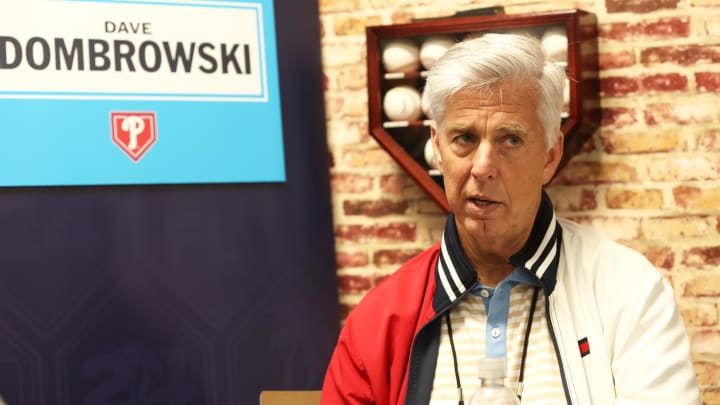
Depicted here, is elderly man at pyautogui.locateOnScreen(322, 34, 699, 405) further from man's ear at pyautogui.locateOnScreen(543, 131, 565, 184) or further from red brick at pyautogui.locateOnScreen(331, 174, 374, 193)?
red brick at pyautogui.locateOnScreen(331, 174, 374, 193)

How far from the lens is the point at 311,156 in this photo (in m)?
2.85

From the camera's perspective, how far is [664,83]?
2.70 meters

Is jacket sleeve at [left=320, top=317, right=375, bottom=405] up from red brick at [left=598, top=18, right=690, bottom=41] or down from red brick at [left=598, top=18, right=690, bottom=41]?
down

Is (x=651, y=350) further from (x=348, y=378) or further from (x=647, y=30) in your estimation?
(x=647, y=30)

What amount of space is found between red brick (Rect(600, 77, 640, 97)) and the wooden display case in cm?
5

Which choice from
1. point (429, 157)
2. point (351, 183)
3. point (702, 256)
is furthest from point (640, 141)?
point (351, 183)

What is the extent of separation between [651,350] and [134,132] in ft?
5.03

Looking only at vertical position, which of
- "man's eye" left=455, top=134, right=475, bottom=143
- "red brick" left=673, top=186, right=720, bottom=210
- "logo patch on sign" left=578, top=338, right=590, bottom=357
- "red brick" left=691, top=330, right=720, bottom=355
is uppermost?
"man's eye" left=455, top=134, right=475, bottom=143

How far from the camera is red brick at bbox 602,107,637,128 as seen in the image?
8.95 ft

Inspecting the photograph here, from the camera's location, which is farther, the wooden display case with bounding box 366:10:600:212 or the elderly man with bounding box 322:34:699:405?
the wooden display case with bounding box 366:10:600:212

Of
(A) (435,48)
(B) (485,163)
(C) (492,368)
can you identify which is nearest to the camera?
(C) (492,368)

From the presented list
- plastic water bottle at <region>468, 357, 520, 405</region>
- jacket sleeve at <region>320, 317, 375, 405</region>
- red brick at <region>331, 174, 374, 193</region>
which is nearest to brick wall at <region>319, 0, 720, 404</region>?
red brick at <region>331, 174, 374, 193</region>

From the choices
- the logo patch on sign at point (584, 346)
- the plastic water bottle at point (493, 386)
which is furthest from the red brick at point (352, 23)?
the plastic water bottle at point (493, 386)

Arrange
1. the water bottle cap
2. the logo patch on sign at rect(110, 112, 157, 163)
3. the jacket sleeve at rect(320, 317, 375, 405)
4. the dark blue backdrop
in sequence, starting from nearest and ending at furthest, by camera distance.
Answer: the water bottle cap → the jacket sleeve at rect(320, 317, 375, 405) → the dark blue backdrop → the logo patch on sign at rect(110, 112, 157, 163)
